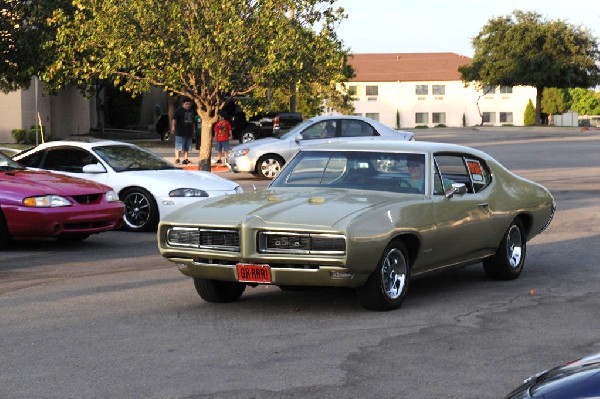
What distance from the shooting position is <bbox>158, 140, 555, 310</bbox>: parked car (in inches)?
349

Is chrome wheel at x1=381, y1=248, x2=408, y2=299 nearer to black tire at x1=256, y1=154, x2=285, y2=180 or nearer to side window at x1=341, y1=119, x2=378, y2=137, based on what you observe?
black tire at x1=256, y1=154, x2=285, y2=180

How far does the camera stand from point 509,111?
116 m

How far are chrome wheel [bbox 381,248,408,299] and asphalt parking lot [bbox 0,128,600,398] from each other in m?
0.17

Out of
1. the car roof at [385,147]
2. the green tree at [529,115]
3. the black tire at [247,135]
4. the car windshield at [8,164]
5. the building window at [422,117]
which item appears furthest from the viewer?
the building window at [422,117]

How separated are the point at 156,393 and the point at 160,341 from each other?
1555mm

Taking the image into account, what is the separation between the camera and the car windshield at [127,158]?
16.3 m

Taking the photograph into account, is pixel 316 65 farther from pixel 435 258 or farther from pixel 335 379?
pixel 335 379

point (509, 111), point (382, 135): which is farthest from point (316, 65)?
point (509, 111)

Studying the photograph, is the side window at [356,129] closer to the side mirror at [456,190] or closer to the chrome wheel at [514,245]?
the chrome wheel at [514,245]

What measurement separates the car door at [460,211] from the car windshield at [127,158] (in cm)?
656

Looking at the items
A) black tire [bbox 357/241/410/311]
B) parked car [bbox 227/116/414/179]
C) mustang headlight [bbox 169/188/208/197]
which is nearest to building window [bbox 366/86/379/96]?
parked car [bbox 227/116/414/179]

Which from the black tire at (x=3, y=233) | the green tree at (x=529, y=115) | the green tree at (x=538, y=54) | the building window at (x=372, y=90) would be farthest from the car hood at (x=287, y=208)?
the building window at (x=372, y=90)

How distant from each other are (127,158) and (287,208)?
7.79 m

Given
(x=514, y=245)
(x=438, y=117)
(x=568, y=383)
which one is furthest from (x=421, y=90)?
(x=568, y=383)
